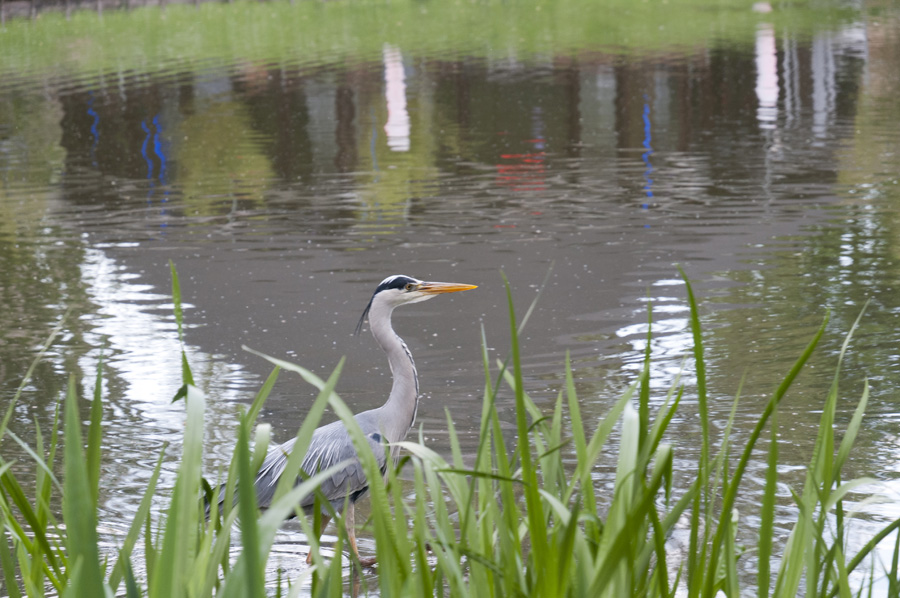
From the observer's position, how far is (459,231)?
9875mm

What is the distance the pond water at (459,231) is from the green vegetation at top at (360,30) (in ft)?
11.9

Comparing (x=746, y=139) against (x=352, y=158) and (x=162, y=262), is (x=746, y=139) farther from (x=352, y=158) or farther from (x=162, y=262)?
(x=162, y=262)

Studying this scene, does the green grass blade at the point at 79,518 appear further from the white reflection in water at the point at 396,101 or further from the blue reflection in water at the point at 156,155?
the white reflection in water at the point at 396,101

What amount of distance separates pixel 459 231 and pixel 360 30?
24066mm

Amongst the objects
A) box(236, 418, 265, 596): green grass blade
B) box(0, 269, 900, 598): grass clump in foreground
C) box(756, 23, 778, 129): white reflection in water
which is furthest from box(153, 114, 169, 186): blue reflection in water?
box(236, 418, 265, 596): green grass blade

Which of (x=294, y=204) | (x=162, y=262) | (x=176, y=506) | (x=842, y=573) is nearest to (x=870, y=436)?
(x=842, y=573)

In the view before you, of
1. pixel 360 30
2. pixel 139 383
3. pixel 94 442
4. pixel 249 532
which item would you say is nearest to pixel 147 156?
pixel 139 383

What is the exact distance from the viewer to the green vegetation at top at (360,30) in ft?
88.3

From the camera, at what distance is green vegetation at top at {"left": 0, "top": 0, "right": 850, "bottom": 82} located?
88.3 feet

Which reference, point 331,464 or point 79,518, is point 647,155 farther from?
point 79,518

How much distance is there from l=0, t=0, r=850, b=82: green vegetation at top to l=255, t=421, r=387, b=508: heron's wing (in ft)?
73.0

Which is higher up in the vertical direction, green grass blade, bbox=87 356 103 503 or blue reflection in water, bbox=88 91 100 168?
blue reflection in water, bbox=88 91 100 168

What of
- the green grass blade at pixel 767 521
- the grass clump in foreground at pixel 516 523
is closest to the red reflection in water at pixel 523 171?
the grass clump in foreground at pixel 516 523

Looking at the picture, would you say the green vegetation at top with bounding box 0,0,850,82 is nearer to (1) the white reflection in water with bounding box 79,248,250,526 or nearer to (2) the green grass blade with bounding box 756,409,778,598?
(1) the white reflection in water with bounding box 79,248,250,526
